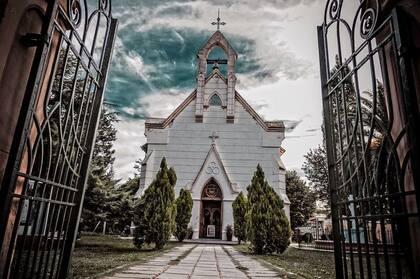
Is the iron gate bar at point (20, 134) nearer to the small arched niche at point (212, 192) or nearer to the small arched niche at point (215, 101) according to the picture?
the small arched niche at point (212, 192)

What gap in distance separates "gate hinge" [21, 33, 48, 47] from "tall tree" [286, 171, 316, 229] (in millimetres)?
34483

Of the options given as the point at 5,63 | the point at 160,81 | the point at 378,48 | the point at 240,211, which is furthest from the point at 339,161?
the point at 240,211

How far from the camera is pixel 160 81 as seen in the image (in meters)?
13.1

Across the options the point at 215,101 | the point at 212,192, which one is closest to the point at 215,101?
the point at 215,101

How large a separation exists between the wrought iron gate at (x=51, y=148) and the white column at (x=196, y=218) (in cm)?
1550

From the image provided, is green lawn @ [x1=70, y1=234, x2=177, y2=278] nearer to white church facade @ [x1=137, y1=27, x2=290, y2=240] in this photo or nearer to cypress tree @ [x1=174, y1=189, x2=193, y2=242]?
cypress tree @ [x1=174, y1=189, x2=193, y2=242]

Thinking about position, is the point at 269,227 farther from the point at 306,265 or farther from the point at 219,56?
the point at 219,56

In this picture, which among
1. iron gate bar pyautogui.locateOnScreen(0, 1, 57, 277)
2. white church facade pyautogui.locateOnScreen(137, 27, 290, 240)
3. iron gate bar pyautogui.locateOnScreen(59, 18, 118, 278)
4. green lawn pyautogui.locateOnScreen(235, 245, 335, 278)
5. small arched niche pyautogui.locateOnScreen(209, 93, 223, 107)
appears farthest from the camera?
small arched niche pyautogui.locateOnScreen(209, 93, 223, 107)

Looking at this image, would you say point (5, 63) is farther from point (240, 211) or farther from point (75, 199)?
point (240, 211)

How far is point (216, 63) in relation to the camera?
22.7 metres

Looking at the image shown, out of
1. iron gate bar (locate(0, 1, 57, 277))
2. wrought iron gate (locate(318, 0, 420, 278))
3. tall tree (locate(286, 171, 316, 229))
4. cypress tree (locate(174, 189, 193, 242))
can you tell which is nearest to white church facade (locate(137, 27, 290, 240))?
cypress tree (locate(174, 189, 193, 242))

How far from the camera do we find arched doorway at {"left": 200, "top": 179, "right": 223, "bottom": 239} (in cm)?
1859

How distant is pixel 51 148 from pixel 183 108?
739 inches

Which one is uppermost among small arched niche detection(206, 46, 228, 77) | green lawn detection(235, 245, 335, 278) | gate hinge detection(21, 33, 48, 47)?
small arched niche detection(206, 46, 228, 77)
